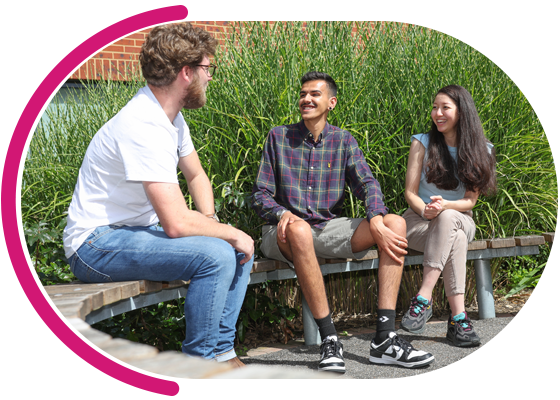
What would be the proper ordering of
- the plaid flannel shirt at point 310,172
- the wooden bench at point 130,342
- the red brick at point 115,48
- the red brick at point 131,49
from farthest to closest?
the red brick at point 131,49 → the red brick at point 115,48 → the plaid flannel shirt at point 310,172 → the wooden bench at point 130,342

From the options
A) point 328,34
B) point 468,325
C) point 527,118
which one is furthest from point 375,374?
point 328,34

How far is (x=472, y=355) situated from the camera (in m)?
2.97

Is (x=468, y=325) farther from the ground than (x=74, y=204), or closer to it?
closer to it

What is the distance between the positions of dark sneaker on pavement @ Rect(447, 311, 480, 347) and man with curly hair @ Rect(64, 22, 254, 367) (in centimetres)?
148

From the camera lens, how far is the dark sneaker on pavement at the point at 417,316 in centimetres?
294

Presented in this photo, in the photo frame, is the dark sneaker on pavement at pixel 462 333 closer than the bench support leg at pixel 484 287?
Yes

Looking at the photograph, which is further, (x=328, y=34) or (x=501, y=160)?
(x=328, y=34)

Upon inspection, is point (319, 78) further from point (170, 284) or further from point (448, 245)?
point (170, 284)

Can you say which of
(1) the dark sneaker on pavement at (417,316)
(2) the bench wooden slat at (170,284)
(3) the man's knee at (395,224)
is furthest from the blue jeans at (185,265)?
(1) the dark sneaker on pavement at (417,316)

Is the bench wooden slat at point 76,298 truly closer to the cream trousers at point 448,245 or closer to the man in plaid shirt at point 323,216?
the man in plaid shirt at point 323,216

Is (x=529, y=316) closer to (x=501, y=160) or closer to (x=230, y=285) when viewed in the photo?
(x=501, y=160)

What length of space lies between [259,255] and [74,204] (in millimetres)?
1425

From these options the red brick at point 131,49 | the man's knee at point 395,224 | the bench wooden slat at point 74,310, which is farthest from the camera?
the red brick at point 131,49

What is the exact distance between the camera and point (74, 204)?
2275 mm
